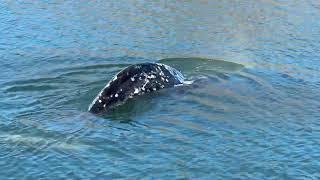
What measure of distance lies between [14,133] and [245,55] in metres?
7.05

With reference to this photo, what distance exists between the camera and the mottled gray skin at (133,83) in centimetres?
1110

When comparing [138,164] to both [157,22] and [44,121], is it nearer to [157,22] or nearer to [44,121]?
[44,121]

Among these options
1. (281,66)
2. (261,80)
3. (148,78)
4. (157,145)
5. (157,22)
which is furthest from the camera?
(157,22)

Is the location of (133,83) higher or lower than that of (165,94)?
higher

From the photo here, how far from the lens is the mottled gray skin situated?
36.4 feet

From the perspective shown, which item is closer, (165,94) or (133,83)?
(133,83)

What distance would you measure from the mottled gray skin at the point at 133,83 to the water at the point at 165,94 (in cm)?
21

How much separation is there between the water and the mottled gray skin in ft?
0.67

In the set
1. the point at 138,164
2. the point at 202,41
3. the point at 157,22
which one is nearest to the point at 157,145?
the point at 138,164

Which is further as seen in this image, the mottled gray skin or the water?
the mottled gray skin

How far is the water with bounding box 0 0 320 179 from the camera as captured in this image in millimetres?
9141

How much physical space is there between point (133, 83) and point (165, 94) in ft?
2.26

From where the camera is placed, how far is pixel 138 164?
29.6 feet

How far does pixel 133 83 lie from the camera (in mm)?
11688
